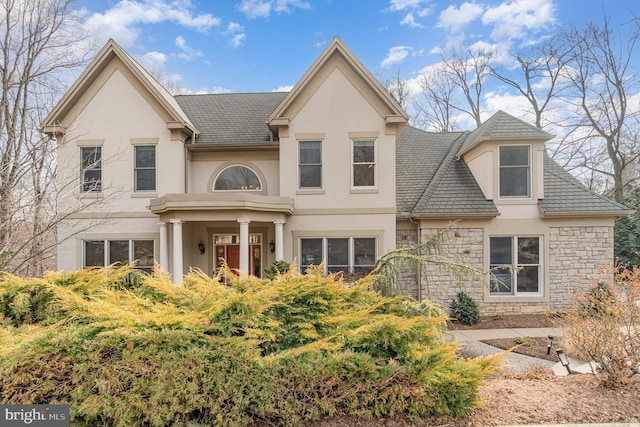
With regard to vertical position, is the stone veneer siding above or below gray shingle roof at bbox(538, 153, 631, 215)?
below

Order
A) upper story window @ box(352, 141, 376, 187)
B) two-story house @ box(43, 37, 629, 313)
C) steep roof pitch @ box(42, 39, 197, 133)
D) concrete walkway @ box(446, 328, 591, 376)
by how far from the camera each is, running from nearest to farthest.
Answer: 1. concrete walkway @ box(446, 328, 591, 376)
2. steep roof pitch @ box(42, 39, 197, 133)
3. two-story house @ box(43, 37, 629, 313)
4. upper story window @ box(352, 141, 376, 187)

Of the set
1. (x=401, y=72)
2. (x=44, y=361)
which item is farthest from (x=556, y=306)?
(x=401, y=72)

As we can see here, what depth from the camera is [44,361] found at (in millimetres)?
3000

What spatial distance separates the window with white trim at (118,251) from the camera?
33.7ft

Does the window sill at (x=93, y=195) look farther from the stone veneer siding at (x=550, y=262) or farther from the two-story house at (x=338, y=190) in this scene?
the stone veneer siding at (x=550, y=262)

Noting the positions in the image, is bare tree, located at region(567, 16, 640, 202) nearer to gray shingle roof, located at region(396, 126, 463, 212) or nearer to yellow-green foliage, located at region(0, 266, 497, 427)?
gray shingle roof, located at region(396, 126, 463, 212)

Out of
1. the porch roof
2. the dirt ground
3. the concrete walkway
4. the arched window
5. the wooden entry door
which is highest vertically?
the arched window

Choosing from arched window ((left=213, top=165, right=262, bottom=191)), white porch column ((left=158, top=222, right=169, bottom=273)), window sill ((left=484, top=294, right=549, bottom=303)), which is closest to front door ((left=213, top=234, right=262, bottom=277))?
arched window ((left=213, top=165, right=262, bottom=191))

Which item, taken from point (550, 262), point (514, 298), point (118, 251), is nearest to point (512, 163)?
point (550, 262)

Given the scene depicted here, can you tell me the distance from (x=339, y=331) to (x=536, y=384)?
2.97m

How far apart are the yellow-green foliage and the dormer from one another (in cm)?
813

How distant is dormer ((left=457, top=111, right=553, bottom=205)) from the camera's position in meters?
10.1

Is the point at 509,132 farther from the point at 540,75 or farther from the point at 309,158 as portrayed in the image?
the point at 540,75

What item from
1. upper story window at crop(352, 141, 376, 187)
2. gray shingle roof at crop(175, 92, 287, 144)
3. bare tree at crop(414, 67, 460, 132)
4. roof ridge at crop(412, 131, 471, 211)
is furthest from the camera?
bare tree at crop(414, 67, 460, 132)
